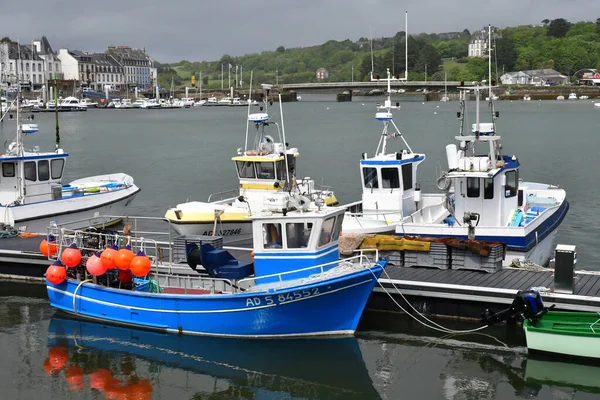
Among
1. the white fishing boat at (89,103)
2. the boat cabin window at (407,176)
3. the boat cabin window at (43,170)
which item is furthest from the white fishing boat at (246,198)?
the white fishing boat at (89,103)

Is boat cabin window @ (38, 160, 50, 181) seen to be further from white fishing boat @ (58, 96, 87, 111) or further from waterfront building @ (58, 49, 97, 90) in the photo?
waterfront building @ (58, 49, 97, 90)

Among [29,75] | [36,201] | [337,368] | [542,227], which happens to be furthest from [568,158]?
[29,75]

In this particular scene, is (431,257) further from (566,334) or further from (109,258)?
(109,258)

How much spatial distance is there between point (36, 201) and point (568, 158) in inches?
1667

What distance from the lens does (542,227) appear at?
23.4 metres

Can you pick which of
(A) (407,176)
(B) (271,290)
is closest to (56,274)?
(B) (271,290)

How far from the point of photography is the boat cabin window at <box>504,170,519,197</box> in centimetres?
2327

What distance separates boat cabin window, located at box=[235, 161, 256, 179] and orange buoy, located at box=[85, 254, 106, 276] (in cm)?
1014

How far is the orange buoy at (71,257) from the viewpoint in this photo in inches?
750

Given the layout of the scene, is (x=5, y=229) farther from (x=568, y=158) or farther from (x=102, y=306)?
(x=568, y=158)

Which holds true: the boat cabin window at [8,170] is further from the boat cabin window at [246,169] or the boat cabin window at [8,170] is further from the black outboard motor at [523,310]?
the black outboard motor at [523,310]

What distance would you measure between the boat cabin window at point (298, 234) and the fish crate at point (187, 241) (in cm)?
191

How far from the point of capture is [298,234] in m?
17.6

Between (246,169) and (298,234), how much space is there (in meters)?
10.9
